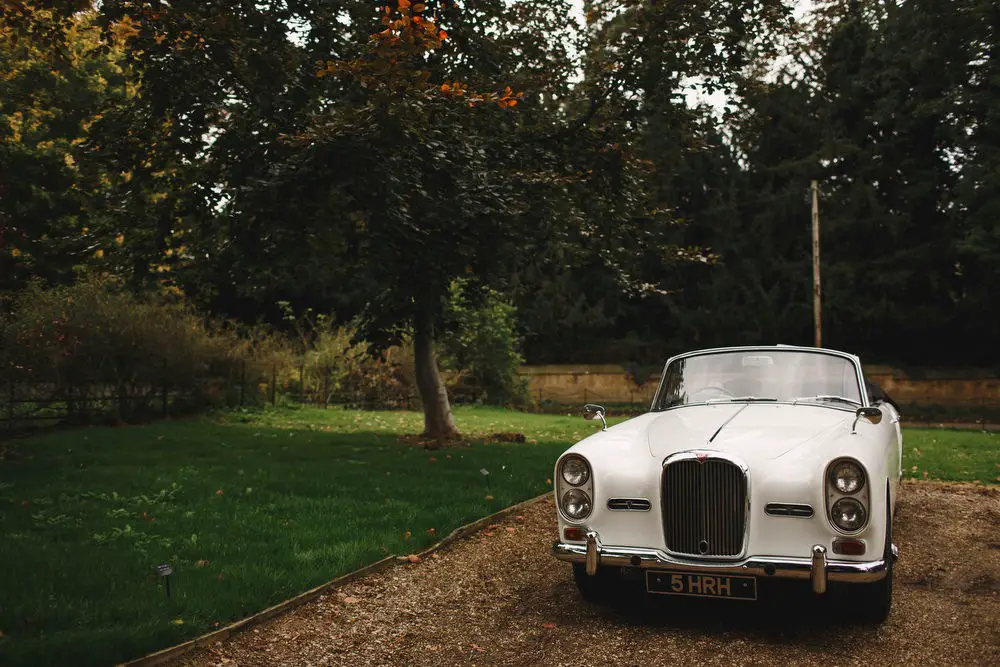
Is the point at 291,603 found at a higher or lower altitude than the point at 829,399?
lower

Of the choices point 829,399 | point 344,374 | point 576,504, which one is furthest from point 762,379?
point 344,374

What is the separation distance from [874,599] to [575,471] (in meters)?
1.89

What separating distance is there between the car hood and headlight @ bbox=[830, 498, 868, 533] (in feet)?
1.40

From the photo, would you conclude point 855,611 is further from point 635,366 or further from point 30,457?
point 635,366

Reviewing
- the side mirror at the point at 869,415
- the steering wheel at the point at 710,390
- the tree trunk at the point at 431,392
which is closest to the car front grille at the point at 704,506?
the side mirror at the point at 869,415

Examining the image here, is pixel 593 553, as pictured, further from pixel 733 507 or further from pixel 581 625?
pixel 733 507

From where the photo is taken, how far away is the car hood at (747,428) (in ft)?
15.9

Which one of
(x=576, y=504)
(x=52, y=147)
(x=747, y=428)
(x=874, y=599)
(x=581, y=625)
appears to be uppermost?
(x=52, y=147)

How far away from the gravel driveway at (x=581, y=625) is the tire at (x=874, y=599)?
0.09 meters

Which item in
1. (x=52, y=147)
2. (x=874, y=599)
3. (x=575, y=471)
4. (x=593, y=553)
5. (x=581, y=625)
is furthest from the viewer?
(x=52, y=147)

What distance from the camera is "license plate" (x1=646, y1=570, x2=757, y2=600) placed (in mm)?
4512

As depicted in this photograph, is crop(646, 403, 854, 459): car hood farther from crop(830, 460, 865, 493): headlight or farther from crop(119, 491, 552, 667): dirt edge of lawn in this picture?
crop(119, 491, 552, 667): dirt edge of lawn

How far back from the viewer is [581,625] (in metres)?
4.94

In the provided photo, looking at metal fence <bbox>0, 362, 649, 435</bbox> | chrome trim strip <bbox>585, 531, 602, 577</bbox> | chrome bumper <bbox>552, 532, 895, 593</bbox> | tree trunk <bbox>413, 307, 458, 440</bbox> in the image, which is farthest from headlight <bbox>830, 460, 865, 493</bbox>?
metal fence <bbox>0, 362, 649, 435</bbox>
